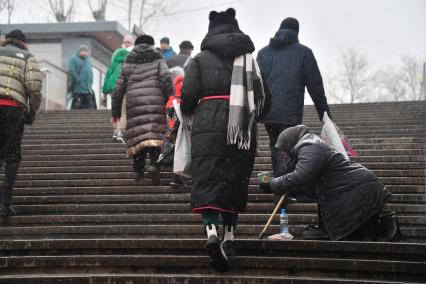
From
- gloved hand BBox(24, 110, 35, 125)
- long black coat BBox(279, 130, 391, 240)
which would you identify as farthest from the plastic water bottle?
gloved hand BBox(24, 110, 35, 125)

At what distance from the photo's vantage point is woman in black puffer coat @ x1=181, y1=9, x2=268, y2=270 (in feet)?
17.7

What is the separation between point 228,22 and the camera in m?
5.82

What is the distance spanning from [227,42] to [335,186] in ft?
4.92

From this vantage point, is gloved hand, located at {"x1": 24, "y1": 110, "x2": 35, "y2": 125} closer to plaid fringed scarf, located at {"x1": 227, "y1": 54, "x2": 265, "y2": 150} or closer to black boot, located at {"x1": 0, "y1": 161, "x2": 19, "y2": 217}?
black boot, located at {"x1": 0, "y1": 161, "x2": 19, "y2": 217}

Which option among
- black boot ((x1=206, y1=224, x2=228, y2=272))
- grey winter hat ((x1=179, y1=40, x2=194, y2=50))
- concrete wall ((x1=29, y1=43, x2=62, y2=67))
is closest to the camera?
black boot ((x1=206, y1=224, x2=228, y2=272))

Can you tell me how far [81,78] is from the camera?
17641 millimetres

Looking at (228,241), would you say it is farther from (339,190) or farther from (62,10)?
(62,10)

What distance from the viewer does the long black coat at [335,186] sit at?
19.7 feet

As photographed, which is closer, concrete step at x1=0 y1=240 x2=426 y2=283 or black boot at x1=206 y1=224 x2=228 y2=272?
black boot at x1=206 y1=224 x2=228 y2=272

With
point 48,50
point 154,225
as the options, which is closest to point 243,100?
point 154,225

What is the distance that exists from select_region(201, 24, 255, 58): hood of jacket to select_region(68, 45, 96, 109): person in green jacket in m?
12.0

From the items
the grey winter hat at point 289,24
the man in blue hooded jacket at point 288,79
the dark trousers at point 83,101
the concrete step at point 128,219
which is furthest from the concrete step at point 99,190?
the dark trousers at point 83,101

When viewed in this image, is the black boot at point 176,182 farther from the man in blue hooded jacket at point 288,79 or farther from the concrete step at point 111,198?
the man in blue hooded jacket at point 288,79

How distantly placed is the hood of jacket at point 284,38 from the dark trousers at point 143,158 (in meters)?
1.79
